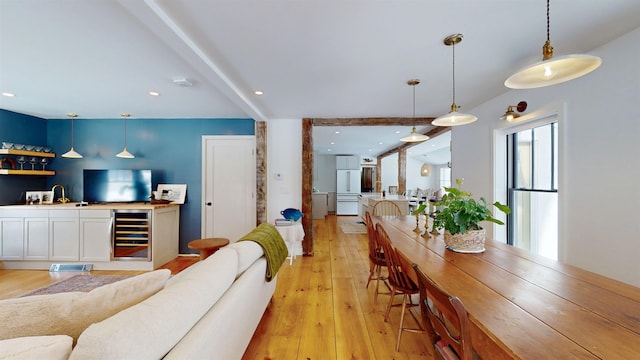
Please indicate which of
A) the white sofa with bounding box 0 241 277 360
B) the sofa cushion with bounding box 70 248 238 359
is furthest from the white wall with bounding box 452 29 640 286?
the sofa cushion with bounding box 70 248 238 359

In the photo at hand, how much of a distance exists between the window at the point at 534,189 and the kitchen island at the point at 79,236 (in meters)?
5.33

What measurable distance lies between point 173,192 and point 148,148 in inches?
38.6

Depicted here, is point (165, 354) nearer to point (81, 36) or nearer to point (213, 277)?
point (213, 277)

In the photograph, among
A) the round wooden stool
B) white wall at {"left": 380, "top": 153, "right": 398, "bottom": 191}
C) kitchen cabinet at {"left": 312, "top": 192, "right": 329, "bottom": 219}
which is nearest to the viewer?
the round wooden stool

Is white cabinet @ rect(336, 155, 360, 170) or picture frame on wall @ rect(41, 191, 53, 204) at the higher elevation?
white cabinet @ rect(336, 155, 360, 170)

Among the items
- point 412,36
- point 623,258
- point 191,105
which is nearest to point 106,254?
point 191,105

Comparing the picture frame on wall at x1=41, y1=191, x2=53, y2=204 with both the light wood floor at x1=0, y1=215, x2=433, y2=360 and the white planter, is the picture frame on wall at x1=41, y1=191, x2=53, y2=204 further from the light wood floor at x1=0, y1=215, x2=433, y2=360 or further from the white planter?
the white planter

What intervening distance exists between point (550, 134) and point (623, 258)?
1429 mm

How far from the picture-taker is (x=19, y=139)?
4109 mm

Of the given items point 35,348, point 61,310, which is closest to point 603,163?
point 35,348

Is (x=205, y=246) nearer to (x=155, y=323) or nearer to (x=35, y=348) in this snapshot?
(x=155, y=323)

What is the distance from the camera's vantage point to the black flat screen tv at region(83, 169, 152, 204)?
13.7 feet

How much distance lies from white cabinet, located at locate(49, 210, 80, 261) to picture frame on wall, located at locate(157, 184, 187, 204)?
115 centimetres

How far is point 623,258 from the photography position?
1.91m
